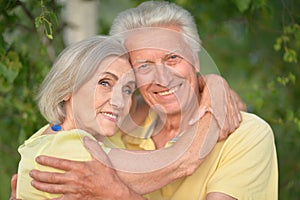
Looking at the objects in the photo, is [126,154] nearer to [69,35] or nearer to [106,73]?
[106,73]

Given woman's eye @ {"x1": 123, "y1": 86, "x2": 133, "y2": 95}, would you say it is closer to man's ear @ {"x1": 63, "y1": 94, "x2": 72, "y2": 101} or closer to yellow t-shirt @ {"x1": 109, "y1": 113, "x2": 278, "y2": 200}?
man's ear @ {"x1": 63, "y1": 94, "x2": 72, "y2": 101}

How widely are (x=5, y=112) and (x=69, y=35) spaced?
691 mm

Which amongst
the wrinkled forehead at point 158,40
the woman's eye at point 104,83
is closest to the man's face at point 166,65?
the wrinkled forehead at point 158,40

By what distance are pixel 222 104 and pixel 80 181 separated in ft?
2.49

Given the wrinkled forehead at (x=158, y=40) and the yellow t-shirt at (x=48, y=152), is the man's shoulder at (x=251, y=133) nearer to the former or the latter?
the wrinkled forehead at (x=158, y=40)

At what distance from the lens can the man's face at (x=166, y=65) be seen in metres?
3.07

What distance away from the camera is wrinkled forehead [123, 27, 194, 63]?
307 centimetres

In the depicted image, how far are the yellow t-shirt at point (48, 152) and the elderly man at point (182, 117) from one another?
503 mm

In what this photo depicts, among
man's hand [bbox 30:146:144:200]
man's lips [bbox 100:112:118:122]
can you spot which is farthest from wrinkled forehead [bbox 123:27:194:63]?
man's hand [bbox 30:146:144:200]

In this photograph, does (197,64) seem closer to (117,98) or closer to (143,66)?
(143,66)

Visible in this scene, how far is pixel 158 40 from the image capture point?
3.08 m

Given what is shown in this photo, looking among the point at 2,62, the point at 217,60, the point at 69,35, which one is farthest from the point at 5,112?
the point at 217,60

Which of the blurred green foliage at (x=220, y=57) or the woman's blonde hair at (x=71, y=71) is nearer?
the woman's blonde hair at (x=71, y=71)

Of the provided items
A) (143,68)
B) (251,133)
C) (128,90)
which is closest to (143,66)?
(143,68)
